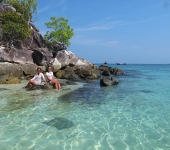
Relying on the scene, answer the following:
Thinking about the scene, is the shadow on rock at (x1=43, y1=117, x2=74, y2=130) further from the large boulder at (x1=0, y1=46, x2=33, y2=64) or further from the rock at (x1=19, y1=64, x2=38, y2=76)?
the large boulder at (x1=0, y1=46, x2=33, y2=64)

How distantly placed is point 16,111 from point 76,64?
75.2ft

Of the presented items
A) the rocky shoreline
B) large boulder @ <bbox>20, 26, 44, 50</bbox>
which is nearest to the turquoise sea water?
the rocky shoreline

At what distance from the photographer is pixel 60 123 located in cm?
798

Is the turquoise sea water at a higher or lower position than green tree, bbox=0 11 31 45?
lower

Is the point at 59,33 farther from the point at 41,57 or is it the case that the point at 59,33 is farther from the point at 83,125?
the point at 83,125

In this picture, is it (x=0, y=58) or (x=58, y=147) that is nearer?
(x=58, y=147)

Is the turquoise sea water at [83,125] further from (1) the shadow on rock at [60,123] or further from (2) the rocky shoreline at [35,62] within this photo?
(2) the rocky shoreline at [35,62]

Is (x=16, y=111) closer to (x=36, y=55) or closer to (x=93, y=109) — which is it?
(x=93, y=109)

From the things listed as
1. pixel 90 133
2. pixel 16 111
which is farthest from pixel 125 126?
pixel 16 111

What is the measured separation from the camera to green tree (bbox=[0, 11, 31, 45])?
27.7 meters

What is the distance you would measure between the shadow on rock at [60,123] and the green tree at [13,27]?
906 inches

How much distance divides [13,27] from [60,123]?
23867 mm

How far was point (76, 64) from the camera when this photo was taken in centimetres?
3206

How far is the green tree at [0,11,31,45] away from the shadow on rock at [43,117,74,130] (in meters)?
23.0
